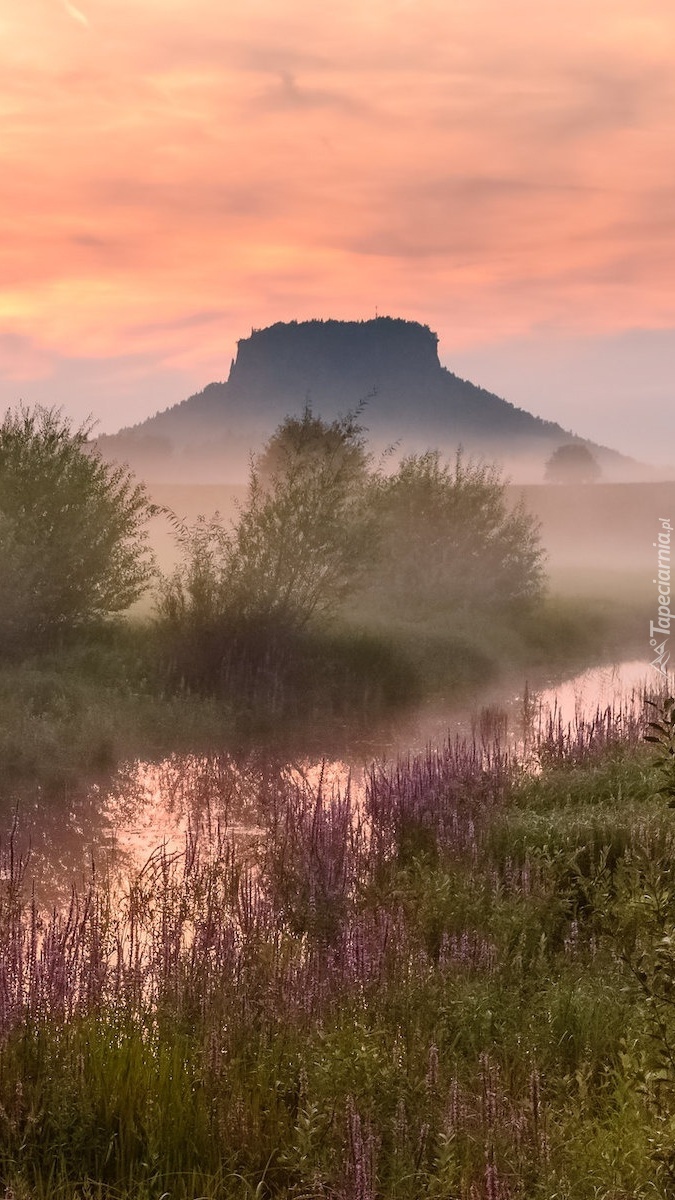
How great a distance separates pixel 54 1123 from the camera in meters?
4.99

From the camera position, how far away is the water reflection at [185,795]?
11562 millimetres

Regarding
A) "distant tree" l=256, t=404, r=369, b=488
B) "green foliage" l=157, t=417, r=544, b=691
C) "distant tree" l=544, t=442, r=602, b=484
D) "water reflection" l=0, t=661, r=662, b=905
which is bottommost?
"water reflection" l=0, t=661, r=662, b=905

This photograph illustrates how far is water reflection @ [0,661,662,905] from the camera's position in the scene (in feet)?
37.9

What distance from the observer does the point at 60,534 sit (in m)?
23.0

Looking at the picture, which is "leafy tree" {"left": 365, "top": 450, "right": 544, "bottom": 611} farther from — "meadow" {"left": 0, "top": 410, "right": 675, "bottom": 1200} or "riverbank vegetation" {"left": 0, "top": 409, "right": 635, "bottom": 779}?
"meadow" {"left": 0, "top": 410, "right": 675, "bottom": 1200}

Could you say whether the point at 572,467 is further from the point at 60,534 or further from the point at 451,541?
the point at 60,534

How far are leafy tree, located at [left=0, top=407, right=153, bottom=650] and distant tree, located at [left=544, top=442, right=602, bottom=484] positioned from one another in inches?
5187

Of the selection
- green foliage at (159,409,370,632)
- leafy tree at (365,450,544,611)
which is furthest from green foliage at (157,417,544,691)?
leafy tree at (365,450,544,611)

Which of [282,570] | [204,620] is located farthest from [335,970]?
[282,570]

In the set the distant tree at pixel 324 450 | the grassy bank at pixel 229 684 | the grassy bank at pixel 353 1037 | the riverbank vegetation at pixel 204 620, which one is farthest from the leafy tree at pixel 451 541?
the grassy bank at pixel 353 1037

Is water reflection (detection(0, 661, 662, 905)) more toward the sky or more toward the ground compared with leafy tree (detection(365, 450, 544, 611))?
more toward the ground

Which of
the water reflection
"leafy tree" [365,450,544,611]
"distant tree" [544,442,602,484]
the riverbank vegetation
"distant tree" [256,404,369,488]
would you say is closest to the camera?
the water reflection

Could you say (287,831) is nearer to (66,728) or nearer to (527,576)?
(66,728)

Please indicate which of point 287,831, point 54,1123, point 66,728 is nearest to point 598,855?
point 287,831
